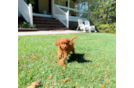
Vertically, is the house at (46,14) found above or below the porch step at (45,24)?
above

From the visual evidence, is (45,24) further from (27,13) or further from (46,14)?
(46,14)

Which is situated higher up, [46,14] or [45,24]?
[46,14]

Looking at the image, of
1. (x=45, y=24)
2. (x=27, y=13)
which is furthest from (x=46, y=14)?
(x=27, y=13)

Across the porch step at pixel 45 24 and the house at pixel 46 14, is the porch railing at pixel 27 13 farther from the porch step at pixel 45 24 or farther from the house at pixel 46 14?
the porch step at pixel 45 24

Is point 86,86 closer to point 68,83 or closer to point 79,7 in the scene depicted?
point 68,83

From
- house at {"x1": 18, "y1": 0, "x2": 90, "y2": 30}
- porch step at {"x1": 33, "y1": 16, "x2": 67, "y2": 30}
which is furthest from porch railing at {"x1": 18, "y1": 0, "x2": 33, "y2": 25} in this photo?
porch step at {"x1": 33, "y1": 16, "x2": 67, "y2": 30}

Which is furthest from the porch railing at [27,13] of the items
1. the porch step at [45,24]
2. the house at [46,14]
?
the porch step at [45,24]

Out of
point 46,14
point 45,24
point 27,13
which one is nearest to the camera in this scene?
point 27,13

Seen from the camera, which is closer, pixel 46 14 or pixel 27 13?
pixel 27 13

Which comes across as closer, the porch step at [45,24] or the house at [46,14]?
the house at [46,14]

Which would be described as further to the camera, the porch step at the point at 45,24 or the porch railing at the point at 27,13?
the porch step at the point at 45,24
